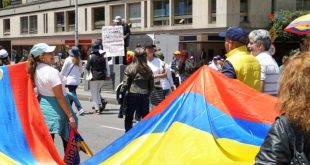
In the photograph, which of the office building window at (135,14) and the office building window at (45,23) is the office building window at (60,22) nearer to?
the office building window at (45,23)

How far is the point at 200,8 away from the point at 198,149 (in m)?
33.8

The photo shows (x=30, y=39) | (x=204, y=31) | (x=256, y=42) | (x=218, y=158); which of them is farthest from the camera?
(x=30, y=39)

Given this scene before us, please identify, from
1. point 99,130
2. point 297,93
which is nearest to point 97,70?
point 99,130

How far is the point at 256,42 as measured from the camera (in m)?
5.91

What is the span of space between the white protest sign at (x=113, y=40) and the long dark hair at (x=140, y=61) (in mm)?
8916

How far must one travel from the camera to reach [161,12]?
41.4m

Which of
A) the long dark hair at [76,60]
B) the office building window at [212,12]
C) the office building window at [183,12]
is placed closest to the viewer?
the long dark hair at [76,60]

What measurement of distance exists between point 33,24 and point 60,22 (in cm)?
598

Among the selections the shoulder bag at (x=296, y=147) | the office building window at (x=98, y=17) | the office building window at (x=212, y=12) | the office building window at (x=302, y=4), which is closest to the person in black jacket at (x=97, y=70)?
the shoulder bag at (x=296, y=147)

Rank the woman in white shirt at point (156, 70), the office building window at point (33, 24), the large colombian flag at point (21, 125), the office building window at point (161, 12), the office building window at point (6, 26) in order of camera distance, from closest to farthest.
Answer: the large colombian flag at point (21, 125)
the woman in white shirt at point (156, 70)
the office building window at point (161, 12)
the office building window at point (33, 24)
the office building window at point (6, 26)

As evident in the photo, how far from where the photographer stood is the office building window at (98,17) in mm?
48594

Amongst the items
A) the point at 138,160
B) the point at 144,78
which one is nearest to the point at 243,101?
the point at 138,160

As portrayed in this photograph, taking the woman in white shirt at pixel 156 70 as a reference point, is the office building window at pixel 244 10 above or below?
above

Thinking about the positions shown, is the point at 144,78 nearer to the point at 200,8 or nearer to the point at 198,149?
the point at 198,149
